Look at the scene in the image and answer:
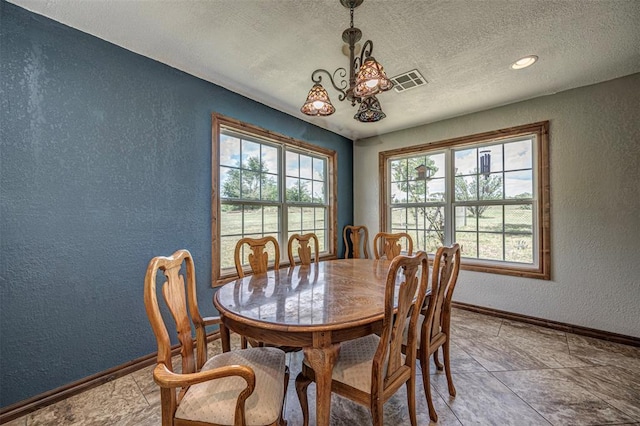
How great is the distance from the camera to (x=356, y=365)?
138 cm

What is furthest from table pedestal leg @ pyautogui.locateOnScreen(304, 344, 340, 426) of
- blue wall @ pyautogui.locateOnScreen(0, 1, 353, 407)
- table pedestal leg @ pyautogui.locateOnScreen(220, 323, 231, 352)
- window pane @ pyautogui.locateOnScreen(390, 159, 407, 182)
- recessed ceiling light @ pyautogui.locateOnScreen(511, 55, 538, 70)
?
window pane @ pyautogui.locateOnScreen(390, 159, 407, 182)

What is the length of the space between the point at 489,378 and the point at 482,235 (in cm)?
191

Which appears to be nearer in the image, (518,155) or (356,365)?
(356,365)

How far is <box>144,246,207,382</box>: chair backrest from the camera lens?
1.05 meters

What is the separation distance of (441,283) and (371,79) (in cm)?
123

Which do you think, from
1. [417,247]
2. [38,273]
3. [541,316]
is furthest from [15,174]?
[541,316]

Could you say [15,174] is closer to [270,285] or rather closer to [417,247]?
[270,285]

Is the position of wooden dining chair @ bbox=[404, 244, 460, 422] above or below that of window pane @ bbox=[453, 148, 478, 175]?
below

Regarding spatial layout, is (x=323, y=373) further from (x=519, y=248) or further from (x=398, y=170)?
(x=398, y=170)

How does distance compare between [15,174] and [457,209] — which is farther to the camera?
[457,209]

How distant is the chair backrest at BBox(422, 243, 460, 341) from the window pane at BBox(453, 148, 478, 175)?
2275mm

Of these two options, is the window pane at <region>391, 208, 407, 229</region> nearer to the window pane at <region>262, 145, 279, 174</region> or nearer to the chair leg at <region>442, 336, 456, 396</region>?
the window pane at <region>262, 145, 279, 174</region>

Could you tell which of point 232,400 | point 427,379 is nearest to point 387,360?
point 427,379

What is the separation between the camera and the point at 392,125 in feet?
13.0
